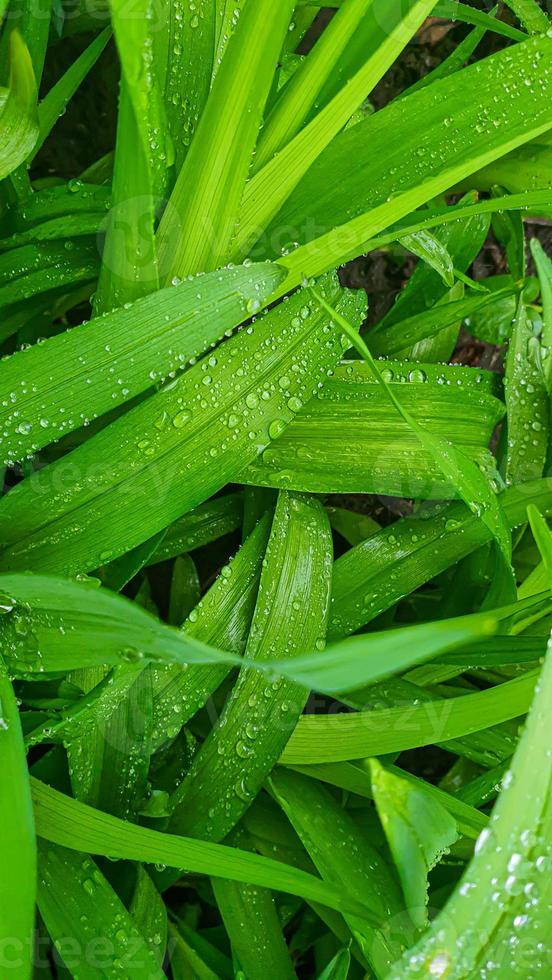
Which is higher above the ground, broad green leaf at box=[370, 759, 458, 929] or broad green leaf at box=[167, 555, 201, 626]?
broad green leaf at box=[167, 555, 201, 626]

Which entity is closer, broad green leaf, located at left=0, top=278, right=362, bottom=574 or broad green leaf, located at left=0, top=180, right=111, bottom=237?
broad green leaf, located at left=0, top=278, right=362, bottom=574

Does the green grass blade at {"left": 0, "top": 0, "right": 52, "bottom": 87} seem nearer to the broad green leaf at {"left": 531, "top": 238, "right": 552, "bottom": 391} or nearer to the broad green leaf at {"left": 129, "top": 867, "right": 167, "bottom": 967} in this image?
the broad green leaf at {"left": 531, "top": 238, "right": 552, "bottom": 391}

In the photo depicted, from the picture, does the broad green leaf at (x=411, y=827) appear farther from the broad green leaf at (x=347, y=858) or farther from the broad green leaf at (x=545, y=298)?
the broad green leaf at (x=545, y=298)

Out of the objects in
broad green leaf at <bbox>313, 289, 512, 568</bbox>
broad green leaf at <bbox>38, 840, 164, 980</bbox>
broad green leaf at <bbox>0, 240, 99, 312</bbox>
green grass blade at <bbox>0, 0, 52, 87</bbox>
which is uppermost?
green grass blade at <bbox>0, 0, 52, 87</bbox>

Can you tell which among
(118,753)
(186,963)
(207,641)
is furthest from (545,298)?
(186,963)

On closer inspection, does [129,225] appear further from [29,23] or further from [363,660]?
[363,660]

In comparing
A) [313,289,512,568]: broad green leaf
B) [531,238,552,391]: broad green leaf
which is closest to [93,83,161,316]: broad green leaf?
[313,289,512,568]: broad green leaf

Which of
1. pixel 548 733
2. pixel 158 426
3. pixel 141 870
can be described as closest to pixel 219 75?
pixel 158 426
